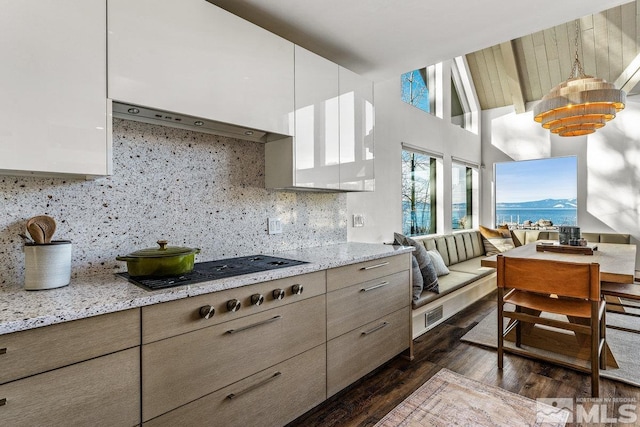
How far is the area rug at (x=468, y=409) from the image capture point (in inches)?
72.1

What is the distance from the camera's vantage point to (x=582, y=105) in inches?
120

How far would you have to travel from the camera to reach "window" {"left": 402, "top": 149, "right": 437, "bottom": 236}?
4121 millimetres

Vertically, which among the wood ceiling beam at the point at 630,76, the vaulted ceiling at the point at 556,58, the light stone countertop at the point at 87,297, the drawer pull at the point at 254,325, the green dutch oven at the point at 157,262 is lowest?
the drawer pull at the point at 254,325

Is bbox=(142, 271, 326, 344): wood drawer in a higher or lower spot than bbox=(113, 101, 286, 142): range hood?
lower

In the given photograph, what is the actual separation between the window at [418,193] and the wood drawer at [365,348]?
5.55 ft

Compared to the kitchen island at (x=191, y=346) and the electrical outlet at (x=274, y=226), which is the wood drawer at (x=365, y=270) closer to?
the kitchen island at (x=191, y=346)

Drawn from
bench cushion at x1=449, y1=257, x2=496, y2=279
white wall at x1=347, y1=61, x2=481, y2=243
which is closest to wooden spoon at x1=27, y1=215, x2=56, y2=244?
white wall at x1=347, y1=61, x2=481, y2=243

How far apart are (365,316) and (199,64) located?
1745 mm

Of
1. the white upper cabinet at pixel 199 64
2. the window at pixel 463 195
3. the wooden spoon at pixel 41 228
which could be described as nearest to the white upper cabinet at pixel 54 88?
the white upper cabinet at pixel 199 64

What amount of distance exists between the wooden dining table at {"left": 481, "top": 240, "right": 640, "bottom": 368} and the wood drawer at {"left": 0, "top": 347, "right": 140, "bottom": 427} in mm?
2485

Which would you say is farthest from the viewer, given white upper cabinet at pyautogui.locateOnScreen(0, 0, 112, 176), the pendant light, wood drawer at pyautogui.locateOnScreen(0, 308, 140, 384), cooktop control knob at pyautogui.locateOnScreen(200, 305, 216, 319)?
the pendant light

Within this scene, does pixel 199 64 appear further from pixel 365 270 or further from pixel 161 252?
pixel 365 270

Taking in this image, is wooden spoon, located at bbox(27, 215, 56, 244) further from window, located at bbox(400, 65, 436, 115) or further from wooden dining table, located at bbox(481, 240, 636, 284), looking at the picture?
window, located at bbox(400, 65, 436, 115)

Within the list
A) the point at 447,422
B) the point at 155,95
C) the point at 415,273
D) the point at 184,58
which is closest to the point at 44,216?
the point at 155,95
